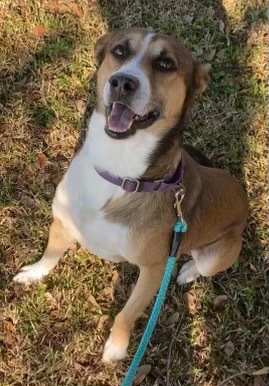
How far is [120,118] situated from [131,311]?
136 centimetres

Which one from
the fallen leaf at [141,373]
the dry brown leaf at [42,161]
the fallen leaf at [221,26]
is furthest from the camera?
the fallen leaf at [221,26]

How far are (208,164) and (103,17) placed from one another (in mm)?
2166

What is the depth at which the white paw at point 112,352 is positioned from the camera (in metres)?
3.96

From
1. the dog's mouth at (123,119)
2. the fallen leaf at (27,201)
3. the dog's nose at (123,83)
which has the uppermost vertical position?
the dog's nose at (123,83)

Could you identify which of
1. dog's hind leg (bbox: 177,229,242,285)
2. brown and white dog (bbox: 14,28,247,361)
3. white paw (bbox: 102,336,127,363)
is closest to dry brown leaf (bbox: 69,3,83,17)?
brown and white dog (bbox: 14,28,247,361)

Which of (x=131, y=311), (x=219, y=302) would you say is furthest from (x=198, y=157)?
(x=131, y=311)

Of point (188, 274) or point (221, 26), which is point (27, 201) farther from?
point (221, 26)

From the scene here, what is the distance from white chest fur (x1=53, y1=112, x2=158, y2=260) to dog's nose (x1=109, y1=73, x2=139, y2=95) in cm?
27

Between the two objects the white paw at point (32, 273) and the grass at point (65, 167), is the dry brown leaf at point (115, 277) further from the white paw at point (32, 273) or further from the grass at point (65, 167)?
the white paw at point (32, 273)

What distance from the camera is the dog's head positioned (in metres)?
2.95

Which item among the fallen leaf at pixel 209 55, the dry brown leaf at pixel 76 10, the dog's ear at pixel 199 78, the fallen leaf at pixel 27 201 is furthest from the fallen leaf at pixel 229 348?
the dry brown leaf at pixel 76 10

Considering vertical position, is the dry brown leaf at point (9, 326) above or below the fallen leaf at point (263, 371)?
above

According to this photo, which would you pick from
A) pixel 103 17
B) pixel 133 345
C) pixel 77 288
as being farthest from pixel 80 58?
pixel 133 345

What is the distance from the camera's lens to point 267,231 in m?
4.82
